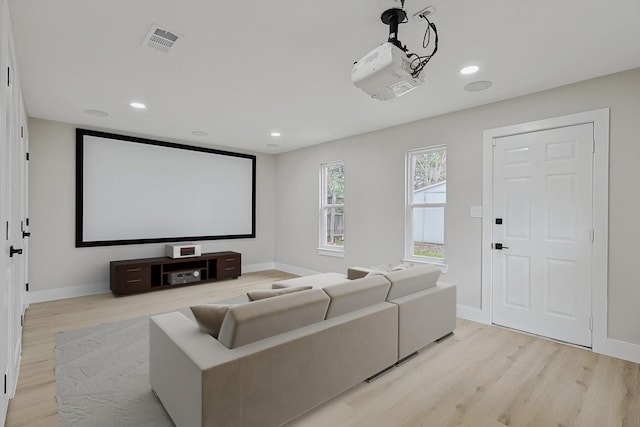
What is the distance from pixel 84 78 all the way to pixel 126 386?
9.08 ft

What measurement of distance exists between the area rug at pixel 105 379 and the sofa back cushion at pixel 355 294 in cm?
122

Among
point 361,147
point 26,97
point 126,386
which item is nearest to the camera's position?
point 126,386

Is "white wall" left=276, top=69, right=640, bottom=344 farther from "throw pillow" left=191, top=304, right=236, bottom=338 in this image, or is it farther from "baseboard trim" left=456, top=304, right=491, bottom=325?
"throw pillow" left=191, top=304, right=236, bottom=338

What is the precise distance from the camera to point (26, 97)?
3559 millimetres

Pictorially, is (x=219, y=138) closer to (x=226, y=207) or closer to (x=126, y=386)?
(x=226, y=207)

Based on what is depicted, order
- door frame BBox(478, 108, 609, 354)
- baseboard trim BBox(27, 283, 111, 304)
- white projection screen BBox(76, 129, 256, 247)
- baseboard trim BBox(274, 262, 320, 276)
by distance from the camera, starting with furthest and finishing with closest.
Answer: baseboard trim BBox(274, 262, 320, 276) < white projection screen BBox(76, 129, 256, 247) < baseboard trim BBox(27, 283, 111, 304) < door frame BBox(478, 108, 609, 354)

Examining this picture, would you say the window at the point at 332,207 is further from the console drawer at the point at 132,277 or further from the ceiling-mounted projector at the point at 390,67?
the ceiling-mounted projector at the point at 390,67

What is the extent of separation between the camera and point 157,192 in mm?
5367

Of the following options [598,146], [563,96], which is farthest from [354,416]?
[563,96]

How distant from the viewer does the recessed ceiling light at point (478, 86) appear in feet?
10.2

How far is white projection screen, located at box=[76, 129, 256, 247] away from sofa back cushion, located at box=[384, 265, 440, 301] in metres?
4.12

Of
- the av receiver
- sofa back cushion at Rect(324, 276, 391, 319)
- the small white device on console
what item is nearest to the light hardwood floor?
sofa back cushion at Rect(324, 276, 391, 319)

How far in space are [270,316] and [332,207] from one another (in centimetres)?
413

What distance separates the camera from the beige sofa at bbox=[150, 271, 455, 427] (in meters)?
1.60
